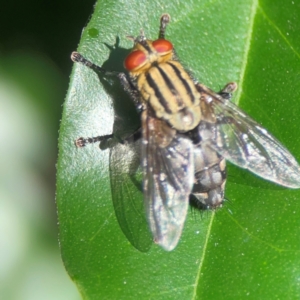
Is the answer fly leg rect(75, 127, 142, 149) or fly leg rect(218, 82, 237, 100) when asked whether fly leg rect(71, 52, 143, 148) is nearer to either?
fly leg rect(75, 127, 142, 149)

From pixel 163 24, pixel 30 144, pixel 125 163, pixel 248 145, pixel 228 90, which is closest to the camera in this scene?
pixel 163 24

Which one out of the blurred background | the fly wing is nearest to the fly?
the fly wing

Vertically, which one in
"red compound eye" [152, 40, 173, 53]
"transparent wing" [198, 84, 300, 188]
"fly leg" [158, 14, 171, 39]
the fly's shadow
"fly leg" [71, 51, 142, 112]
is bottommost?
"transparent wing" [198, 84, 300, 188]

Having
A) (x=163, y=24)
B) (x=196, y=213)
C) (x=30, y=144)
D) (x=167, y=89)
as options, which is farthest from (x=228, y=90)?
(x=30, y=144)

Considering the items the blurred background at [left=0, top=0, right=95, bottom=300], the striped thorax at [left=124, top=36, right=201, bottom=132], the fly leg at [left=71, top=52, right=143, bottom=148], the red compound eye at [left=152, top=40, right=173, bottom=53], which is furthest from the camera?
the blurred background at [left=0, top=0, right=95, bottom=300]

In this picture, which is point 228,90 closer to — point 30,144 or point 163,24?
point 163,24

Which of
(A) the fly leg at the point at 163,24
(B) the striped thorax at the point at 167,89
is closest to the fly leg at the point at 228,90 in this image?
(B) the striped thorax at the point at 167,89

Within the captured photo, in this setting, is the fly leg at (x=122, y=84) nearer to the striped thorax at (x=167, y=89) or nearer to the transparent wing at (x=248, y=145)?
the striped thorax at (x=167, y=89)
